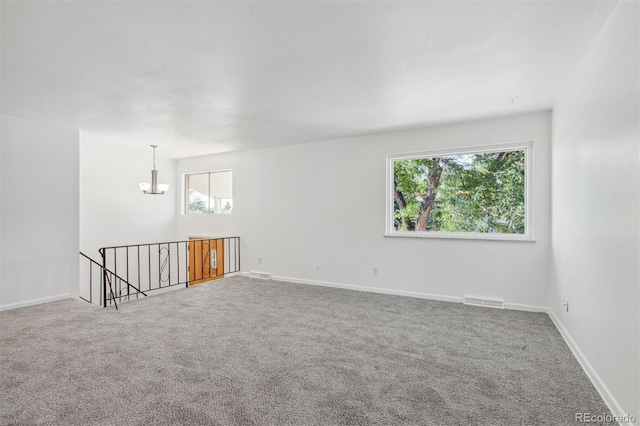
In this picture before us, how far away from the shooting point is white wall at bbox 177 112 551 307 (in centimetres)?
397

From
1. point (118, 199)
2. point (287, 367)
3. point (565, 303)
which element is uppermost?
point (118, 199)

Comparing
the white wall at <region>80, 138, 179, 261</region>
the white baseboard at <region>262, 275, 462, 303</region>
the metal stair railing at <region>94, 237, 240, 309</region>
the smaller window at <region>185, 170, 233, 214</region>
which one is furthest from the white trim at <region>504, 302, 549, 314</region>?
the white wall at <region>80, 138, 179, 261</region>

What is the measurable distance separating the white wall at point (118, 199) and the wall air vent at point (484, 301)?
5.69m

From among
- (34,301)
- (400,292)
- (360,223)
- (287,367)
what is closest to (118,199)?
(34,301)

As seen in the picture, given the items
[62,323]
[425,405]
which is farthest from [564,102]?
[62,323]

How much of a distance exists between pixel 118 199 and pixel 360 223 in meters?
4.54

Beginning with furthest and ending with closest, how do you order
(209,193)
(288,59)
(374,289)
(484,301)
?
(209,193) < (374,289) < (484,301) < (288,59)

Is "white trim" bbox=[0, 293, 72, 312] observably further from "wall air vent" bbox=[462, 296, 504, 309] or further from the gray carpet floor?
"wall air vent" bbox=[462, 296, 504, 309]

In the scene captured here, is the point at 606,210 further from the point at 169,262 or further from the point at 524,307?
the point at 169,262

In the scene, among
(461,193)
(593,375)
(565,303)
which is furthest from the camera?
(461,193)

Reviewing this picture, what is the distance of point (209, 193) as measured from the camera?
6852mm

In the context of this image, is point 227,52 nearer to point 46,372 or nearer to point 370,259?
point 46,372

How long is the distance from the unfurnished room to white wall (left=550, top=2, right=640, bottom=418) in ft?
0.07

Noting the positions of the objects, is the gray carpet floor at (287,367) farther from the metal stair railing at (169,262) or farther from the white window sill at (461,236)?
the metal stair railing at (169,262)
